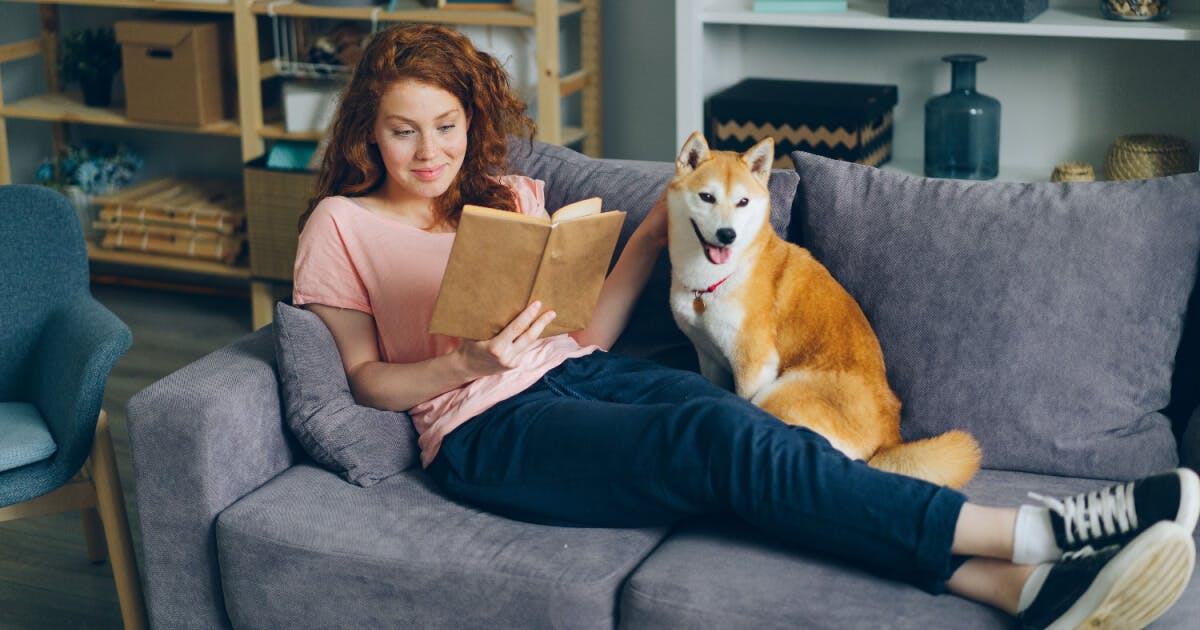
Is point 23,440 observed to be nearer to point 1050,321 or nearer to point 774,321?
point 774,321

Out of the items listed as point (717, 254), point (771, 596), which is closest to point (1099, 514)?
point (771, 596)

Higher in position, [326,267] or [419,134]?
[419,134]

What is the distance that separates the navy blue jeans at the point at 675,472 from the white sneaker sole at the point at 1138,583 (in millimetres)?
164

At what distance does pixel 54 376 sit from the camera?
2.05m

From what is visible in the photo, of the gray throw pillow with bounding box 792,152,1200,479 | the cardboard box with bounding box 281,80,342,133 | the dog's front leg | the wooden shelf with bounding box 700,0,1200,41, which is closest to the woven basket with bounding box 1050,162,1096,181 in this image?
the wooden shelf with bounding box 700,0,1200,41

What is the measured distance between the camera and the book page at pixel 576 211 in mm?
1656

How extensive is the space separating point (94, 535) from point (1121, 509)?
1800mm

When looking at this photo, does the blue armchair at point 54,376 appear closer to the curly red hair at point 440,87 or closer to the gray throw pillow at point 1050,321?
the curly red hair at point 440,87

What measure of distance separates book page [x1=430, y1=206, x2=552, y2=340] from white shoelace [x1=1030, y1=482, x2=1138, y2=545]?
2.31 ft

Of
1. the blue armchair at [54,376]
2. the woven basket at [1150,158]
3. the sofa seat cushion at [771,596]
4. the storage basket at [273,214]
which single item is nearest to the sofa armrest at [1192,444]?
the sofa seat cushion at [771,596]

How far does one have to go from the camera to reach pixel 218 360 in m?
1.92

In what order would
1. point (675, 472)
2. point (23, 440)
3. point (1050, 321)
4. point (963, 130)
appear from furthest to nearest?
point (963, 130)
point (23, 440)
point (1050, 321)
point (675, 472)

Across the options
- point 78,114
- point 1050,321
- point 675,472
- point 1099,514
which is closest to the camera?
point 1099,514

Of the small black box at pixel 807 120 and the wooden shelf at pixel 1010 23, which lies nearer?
the wooden shelf at pixel 1010 23
